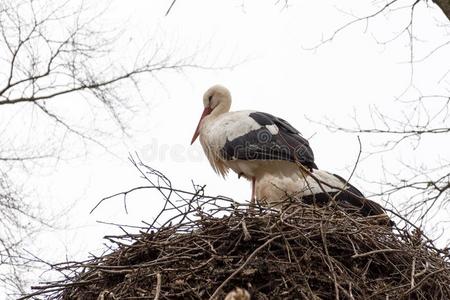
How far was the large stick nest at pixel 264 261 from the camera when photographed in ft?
13.8

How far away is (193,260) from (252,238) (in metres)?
0.33

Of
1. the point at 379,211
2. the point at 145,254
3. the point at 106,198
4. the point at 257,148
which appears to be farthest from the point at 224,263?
the point at 257,148

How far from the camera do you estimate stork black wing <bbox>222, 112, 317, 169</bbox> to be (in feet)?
22.5

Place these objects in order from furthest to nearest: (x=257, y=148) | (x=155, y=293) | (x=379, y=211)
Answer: (x=257, y=148), (x=379, y=211), (x=155, y=293)

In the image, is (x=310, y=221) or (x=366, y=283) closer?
→ (x=366, y=283)

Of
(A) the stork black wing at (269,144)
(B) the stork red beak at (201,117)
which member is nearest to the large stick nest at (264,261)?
(A) the stork black wing at (269,144)

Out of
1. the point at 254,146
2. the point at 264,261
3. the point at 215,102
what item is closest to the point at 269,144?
the point at 254,146

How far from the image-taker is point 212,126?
7.43 meters

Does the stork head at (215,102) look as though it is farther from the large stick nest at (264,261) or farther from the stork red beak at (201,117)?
the large stick nest at (264,261)

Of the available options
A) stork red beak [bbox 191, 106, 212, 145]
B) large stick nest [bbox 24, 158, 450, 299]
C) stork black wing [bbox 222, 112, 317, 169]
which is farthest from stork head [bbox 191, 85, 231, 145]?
large stick nest [bbox 24, 158, 450, 299]

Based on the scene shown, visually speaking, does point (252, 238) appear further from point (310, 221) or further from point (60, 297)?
point (60, 297)

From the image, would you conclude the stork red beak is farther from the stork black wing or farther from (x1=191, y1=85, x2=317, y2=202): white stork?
the stork black wing

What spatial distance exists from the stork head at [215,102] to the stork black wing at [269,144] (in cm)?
64

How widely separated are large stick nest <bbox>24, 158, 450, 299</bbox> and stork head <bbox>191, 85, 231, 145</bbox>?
291cm
